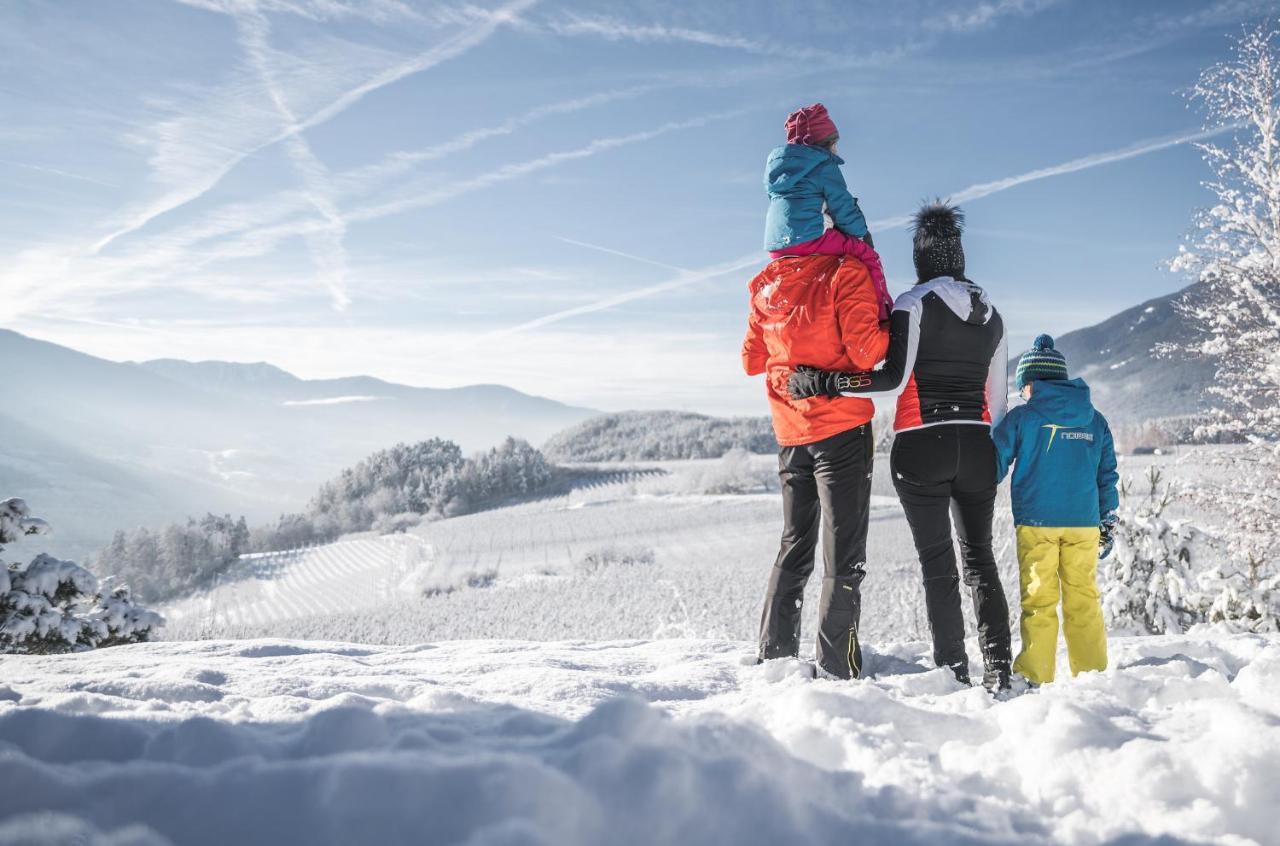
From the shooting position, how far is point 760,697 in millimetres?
2887

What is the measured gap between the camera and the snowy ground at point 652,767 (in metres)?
1.77

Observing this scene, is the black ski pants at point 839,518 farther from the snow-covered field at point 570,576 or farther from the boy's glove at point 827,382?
the snow-covered field at point 570,576

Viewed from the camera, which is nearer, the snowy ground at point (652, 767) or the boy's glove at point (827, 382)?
the snowy ground at point (652, 767)

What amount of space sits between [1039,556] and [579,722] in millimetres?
2784

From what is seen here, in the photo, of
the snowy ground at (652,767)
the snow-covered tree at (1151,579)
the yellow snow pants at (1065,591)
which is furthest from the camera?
the snow-covered tree at (1151,579)

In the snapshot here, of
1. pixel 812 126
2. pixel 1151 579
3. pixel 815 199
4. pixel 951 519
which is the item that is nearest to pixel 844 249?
pixel 815 199

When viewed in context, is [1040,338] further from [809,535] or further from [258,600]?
[258,600]

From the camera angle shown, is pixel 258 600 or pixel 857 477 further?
pixel 258 600

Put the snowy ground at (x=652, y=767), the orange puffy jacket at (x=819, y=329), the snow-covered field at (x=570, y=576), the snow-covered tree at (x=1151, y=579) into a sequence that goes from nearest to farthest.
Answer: the snowy ground at (x=652, y=767)
the orange puffy jacket at (x=819, y=329)
the snow-covered tree at (x=1151, y=579)
the snow-covered field at (x=570, y=576)

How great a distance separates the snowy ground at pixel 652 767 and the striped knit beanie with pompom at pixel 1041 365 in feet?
5.79

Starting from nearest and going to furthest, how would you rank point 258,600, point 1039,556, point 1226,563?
point 1039,556, point 1226,563, point 258,600

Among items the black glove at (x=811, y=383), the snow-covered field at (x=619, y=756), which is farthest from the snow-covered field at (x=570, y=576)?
the snow-covered field at (x=619, y=756)

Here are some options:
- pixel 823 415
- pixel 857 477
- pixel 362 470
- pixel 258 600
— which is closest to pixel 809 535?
pixel 857 477

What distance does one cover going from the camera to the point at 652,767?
6.46 feet
